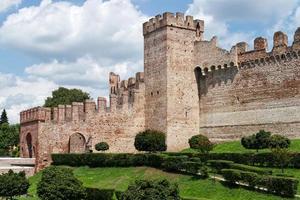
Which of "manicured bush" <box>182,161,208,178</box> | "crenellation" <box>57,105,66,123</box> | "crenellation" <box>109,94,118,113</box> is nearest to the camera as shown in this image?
"manicured bush" <box>182,161,208,178</box>

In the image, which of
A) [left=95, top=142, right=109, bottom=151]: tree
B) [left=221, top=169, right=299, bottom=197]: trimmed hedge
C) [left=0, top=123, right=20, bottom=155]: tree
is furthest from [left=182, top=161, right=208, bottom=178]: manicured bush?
[left=0, top=123, right=20, bottom=155]: tree

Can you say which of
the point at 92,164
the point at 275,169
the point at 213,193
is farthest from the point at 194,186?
the point at 92,164

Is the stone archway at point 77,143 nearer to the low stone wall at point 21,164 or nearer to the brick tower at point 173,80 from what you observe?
the low stone wall at point 21,164

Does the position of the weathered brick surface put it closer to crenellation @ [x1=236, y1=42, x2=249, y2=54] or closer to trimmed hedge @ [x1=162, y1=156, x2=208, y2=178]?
crenellation @ [x1=236, y1=42, x2=249, y2=54]

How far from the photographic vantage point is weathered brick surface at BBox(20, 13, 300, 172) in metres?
39.3

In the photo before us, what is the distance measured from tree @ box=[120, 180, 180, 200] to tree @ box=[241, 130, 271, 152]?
13677 mm

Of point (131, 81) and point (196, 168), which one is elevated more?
point (131, 81)

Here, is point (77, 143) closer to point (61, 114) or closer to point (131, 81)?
point (61, 114)

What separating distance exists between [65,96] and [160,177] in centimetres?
3503

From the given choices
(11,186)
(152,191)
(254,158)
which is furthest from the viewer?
(254,158)

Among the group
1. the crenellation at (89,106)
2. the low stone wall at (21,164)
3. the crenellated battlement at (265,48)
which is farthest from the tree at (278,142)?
the low stone wall at (21,164)

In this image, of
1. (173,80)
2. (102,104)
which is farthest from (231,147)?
(102,104)

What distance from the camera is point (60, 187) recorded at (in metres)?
25.3

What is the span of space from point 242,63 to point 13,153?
36077mm
